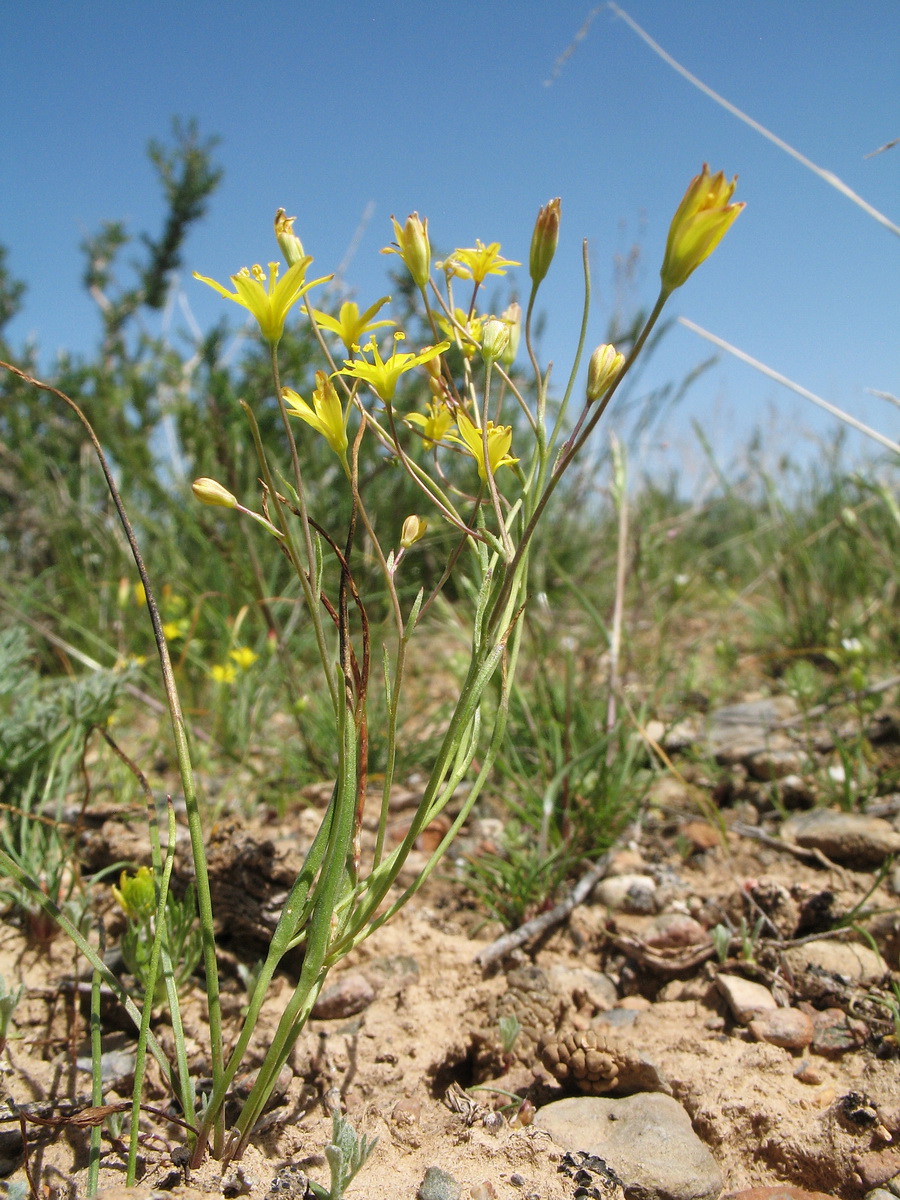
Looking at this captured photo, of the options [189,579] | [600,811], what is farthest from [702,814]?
[189,579]

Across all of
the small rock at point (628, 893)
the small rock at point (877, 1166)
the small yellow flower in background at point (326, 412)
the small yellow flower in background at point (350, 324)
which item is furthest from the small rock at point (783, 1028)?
the small yellow flower in background at point (350, 324)

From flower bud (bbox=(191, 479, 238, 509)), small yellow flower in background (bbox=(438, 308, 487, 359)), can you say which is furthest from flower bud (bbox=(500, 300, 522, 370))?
flower bud (bbox=(191, 479, 238, 509))

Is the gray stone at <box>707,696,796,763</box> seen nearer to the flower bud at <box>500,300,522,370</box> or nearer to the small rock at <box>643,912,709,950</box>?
the small rock at <box>643,912,709,950</box>

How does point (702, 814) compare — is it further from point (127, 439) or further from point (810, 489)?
point (127, 439)

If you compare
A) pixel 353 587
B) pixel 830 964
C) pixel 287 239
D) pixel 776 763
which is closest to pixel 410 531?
pixel 353 587

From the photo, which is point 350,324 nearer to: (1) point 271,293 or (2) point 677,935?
(1) point 271,293
